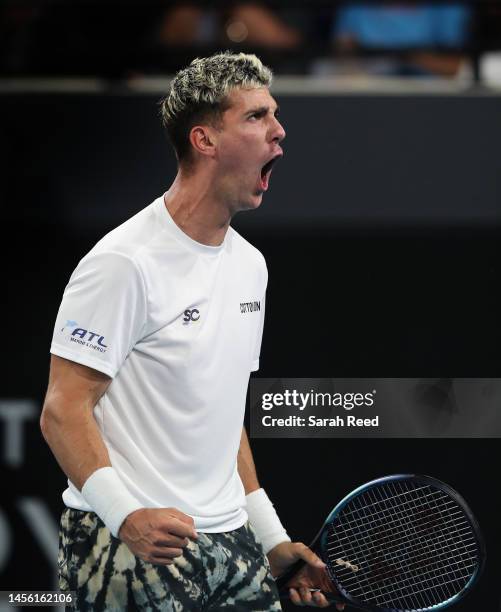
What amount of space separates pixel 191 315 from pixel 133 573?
19.8 inches

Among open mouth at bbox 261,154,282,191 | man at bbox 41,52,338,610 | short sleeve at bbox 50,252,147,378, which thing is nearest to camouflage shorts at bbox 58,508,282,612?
man at bbox 41,52,338,610

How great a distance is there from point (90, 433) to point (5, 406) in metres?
1.02

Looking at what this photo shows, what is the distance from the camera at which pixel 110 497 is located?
216 centimetres

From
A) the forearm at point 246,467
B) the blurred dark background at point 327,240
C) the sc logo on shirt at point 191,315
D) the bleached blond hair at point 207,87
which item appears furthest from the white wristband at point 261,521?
the bleached blond hair at point 207,87

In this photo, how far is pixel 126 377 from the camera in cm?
230

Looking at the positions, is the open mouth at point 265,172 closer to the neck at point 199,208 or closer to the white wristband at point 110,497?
the neck at point 199,208

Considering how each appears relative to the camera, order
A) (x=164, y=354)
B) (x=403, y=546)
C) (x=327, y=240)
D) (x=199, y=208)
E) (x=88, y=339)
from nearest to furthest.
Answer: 1. (x=88, y=339)
2. (x=164, y=354)
3. (x=199, y=208)
4. (x=403, y=546)
5. (x=327, y=240)

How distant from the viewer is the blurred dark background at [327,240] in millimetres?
2943

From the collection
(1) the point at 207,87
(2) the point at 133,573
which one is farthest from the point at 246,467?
(1) the point at 207,87

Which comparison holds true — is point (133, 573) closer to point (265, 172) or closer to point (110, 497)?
point (110, 497)

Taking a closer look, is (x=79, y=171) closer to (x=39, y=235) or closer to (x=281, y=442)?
(x=39, y=235)

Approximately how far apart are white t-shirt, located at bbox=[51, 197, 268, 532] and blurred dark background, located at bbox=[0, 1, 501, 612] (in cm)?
57

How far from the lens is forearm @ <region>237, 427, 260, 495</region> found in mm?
A: 2602

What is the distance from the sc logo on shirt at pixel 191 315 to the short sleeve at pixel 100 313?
0.38 ft
